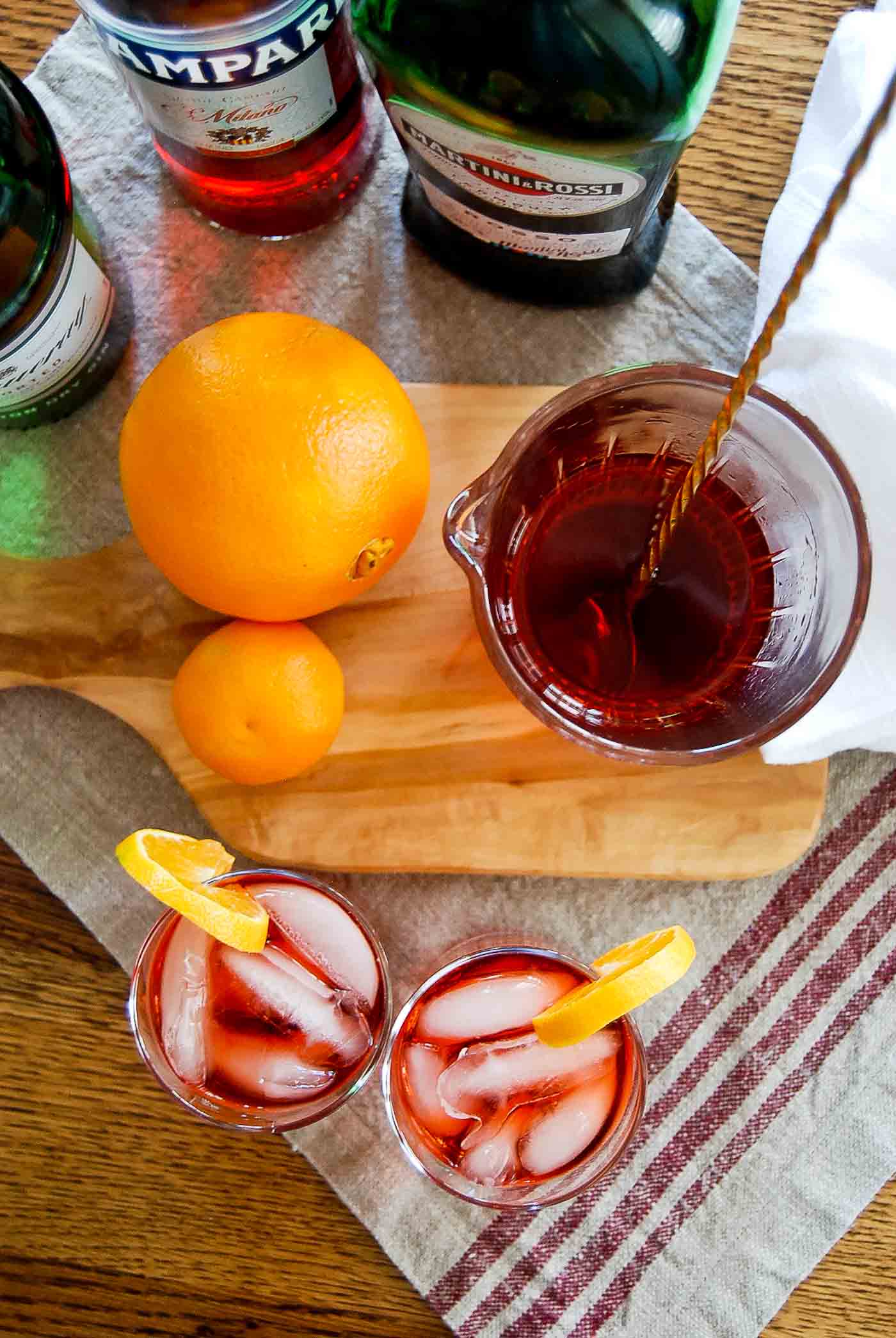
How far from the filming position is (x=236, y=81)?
578mm

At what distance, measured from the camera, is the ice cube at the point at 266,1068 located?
2.22ft

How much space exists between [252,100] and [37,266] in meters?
0.16

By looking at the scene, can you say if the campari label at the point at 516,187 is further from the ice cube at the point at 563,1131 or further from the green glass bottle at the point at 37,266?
the ice cube at the point at 563,1131

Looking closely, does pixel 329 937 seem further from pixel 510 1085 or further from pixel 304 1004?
pixel 510 1085

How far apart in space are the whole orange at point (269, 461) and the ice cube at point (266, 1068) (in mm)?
280

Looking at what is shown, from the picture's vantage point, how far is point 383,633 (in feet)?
2.31

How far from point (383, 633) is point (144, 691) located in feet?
0.55

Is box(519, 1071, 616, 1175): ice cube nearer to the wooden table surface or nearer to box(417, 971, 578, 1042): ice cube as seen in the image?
box(417, 971, 578, 1042): ice cube

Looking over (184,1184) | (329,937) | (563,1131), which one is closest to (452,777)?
(329,937)

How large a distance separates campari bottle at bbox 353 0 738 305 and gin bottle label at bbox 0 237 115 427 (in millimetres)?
216

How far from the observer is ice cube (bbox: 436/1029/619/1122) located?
2.16ft

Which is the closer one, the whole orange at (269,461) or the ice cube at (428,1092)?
the whole orange at (269,461)

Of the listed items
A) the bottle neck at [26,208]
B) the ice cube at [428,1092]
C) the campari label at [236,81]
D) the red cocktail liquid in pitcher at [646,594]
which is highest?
the campari label at [236,81]

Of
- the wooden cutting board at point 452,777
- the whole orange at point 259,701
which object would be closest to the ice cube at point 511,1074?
the wooden cutting board at point 452,777
